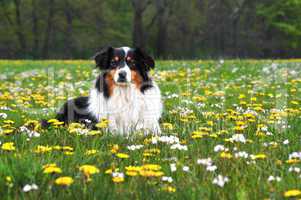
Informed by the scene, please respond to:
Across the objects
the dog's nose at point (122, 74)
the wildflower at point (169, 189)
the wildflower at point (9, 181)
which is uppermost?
the dog's nose at point (122, 74)

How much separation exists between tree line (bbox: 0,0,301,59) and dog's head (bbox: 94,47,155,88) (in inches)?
1557

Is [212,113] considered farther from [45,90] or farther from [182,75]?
[182,75]

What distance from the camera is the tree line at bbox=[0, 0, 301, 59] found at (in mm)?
47875

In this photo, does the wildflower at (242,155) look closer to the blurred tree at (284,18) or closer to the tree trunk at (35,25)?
the blurred tree at (284,18)

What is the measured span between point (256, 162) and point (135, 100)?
9.83ft

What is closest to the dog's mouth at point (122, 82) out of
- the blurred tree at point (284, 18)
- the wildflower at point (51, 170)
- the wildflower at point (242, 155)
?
the wildflower at point (242, 155)

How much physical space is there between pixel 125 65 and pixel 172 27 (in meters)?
42.2

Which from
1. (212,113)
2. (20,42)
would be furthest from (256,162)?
(20,42)

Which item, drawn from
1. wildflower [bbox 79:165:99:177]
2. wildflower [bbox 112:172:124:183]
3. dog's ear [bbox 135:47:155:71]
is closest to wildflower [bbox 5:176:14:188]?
wildflower [bbox 79:165:99:177]

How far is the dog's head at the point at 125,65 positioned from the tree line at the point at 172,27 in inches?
1557

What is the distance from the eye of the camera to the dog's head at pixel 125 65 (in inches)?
258

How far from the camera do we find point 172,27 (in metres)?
48.2

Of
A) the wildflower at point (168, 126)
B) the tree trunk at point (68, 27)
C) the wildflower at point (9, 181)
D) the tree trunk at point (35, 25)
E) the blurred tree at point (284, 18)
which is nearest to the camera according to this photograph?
the wildflower at point (9, 181)

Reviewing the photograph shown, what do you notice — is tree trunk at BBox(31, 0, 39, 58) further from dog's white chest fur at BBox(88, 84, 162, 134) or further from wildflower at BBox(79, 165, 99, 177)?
wildflower at BBox(79, 165, 99, 177)
